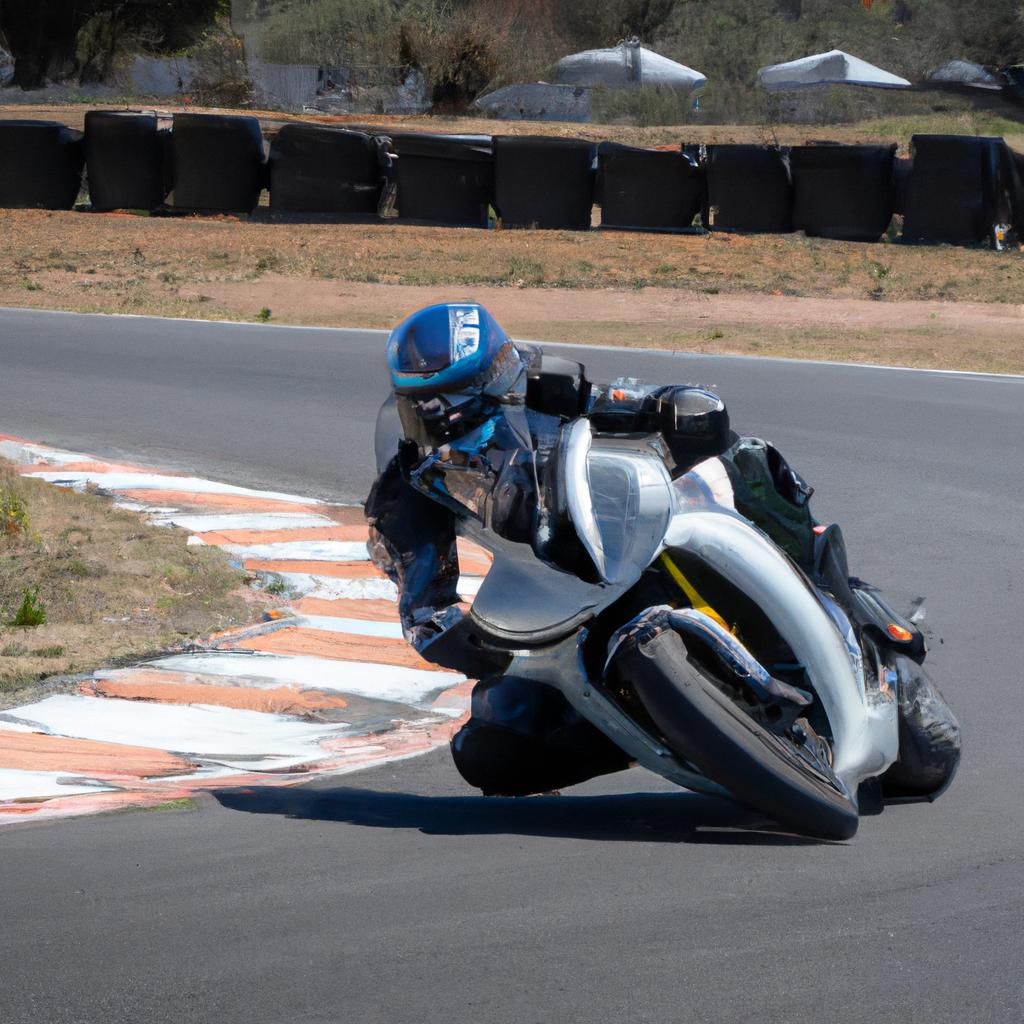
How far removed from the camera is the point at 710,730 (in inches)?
123

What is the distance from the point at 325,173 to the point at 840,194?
7.43 m

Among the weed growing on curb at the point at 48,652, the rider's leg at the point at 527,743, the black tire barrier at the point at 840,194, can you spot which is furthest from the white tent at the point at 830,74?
the rider's leg at the point at 527,743

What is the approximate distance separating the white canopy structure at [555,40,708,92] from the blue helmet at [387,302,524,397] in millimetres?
43194

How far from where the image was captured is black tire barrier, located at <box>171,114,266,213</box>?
2223 cm

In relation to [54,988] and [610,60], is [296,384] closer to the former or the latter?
[54,988]

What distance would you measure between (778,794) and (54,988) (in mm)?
1491

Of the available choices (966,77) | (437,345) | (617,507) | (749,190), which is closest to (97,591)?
(437,345)

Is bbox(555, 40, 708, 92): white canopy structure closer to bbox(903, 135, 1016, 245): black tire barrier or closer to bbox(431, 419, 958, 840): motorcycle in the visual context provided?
bbox(903, 135, 1016, 245): black tire barrier

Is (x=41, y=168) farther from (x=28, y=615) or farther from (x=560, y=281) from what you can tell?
Result: (x=28, y=615)

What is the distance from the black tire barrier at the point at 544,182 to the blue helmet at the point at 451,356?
1835 cm

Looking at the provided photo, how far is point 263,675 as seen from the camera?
577cm

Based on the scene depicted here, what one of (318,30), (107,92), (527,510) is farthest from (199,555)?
(318,30)

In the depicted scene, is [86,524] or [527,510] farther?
[86,524]

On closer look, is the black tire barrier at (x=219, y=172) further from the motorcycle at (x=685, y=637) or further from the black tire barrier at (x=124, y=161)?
the motorcycle at (x=685, y=637)
